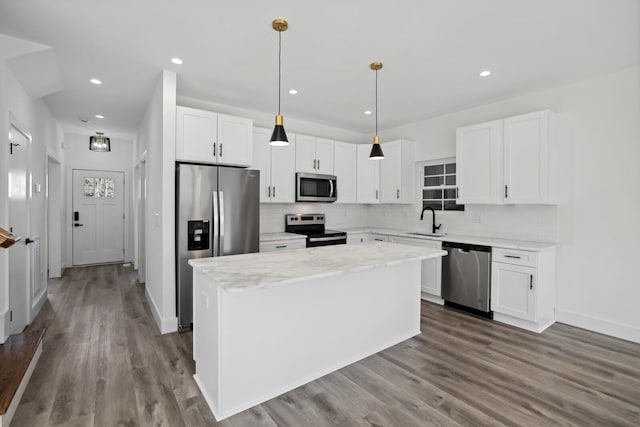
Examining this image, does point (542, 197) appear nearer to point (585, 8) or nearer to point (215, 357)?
point (585, 8)

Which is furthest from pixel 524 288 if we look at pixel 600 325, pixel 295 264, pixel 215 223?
pixel 215 223

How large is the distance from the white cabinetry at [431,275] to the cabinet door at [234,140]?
2.55 metres

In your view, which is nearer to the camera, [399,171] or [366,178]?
[399,171]

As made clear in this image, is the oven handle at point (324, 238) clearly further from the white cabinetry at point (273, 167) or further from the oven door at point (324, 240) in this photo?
the white cabinetry at point (273, 167)

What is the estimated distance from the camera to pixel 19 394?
6.94 ft

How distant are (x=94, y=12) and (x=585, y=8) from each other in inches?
134

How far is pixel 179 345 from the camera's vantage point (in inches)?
118

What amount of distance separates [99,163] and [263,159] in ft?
13.8

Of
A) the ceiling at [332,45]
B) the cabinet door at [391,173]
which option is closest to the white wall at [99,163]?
the ceiling at [332,45]

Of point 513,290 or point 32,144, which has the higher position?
point 32,144

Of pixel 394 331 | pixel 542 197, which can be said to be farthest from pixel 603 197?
pixel 394 331

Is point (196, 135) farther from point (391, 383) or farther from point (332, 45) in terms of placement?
point (391, 383)

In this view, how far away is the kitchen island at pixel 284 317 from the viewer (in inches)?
78.0

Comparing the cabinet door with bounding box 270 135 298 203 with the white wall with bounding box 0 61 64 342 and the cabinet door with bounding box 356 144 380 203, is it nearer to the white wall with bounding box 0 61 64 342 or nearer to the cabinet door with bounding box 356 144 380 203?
the cabinet door with bounding box 356 144 380 203
